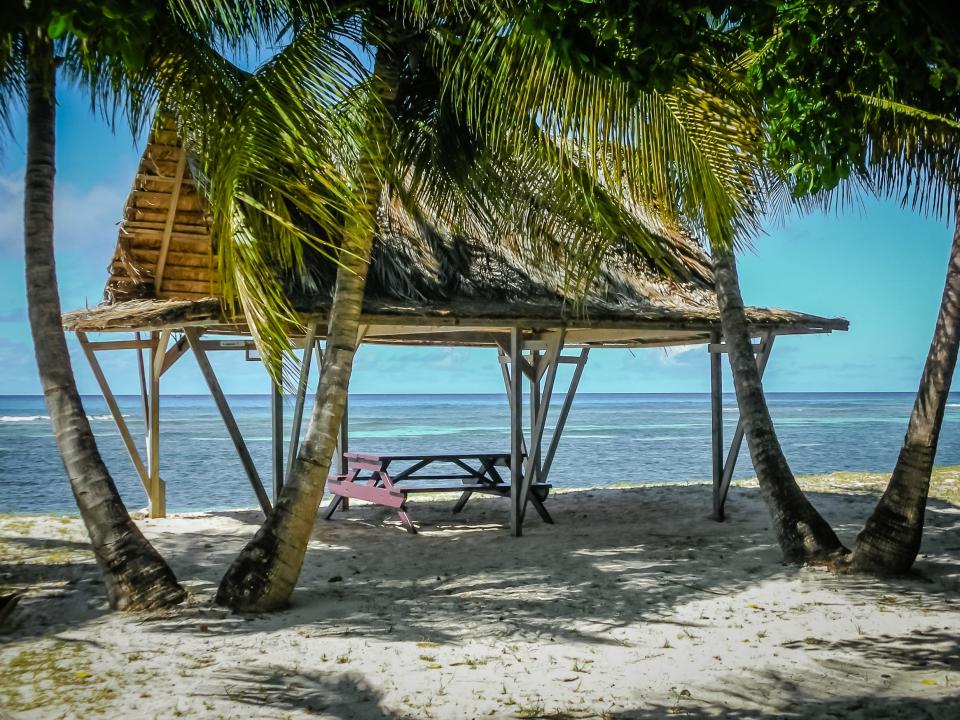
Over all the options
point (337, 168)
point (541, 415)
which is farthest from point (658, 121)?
point (541, 415)

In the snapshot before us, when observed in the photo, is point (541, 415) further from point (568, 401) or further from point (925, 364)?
point (925, 364)

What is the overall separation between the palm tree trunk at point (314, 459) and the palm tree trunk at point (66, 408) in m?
0.51

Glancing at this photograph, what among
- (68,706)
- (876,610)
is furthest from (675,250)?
(68,706)

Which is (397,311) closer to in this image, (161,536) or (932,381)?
(161,536)

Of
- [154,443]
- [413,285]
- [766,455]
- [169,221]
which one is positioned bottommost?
[154,443]

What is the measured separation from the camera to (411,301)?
8352 millimetres

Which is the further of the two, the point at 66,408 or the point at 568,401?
the point at 568,401

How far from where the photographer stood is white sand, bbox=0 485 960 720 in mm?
4414

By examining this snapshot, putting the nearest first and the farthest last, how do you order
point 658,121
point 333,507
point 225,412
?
point 658,121
point 225,412
point 333,507

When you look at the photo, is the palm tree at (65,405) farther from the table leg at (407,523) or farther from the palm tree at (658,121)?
the table leg at (407,523)

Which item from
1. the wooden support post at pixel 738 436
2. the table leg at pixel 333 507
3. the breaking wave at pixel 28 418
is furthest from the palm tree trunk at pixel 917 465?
the breaking wave at pixel 28 418

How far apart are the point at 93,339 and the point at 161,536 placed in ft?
8.54

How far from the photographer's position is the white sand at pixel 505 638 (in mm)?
4414

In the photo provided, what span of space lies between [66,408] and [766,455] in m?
5.05
